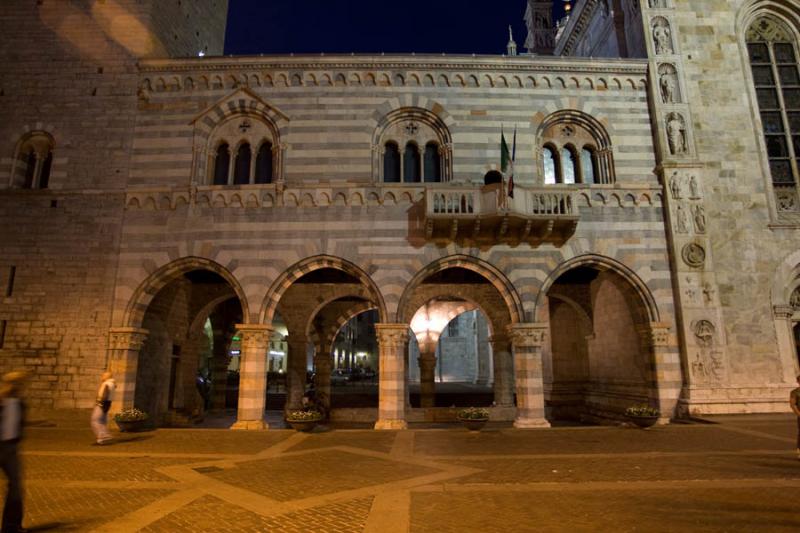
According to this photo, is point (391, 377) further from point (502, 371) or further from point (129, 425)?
point (502, 371)

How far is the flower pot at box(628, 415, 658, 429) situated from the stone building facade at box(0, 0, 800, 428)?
7.34ft

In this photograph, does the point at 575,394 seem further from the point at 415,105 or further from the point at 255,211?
the point at 255,211

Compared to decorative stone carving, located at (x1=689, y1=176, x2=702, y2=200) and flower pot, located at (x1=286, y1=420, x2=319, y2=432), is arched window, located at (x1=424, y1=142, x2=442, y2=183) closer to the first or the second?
decorative stone carving, located at (x1=689, y1=176, x2=702, y2=200)

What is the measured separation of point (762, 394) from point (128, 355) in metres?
21.0

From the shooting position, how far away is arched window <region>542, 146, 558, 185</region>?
690 inches

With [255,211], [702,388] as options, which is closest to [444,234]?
[255,211]

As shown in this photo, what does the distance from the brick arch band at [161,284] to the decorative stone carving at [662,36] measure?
17770 mm

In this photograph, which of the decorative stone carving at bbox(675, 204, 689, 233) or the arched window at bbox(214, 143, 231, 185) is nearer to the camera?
the decorative stone carving at bbox(675, 204, 689, 233)

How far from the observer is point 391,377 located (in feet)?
50.5

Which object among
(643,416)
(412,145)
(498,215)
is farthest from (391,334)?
(643,416)

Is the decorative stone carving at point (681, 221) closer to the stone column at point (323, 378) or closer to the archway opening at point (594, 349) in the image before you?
the archway opening at point (594, 349)

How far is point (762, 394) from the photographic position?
15.6 metres

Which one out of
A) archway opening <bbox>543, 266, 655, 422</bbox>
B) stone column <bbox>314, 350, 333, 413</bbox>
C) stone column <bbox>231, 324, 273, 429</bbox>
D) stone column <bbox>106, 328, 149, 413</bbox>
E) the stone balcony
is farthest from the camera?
stone column <bbox>314, 350, 333, 413</bbox>

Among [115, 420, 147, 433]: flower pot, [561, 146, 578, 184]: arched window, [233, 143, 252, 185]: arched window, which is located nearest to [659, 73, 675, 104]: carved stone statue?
[561, 146, 578, 184]: arched window
